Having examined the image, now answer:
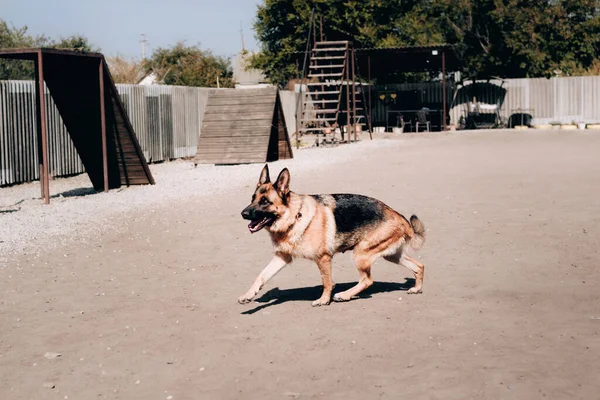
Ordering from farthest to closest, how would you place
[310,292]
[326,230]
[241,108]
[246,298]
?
[241,108] → [310,292] → [326,230] → [246,298]

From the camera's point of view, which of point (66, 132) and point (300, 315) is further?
point (66, 132)

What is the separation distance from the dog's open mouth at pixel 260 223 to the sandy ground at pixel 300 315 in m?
0.74

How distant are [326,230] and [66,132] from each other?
14498 mm

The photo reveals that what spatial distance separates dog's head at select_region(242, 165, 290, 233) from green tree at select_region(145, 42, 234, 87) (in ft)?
133

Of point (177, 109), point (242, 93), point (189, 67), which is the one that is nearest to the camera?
point (242, 93)

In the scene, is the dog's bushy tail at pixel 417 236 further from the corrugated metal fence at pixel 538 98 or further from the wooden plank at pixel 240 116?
the corrugated metal fence at pixel 538 98

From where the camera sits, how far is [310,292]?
26.6 ft

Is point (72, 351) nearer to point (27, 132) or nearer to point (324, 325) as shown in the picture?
point (324, 325)

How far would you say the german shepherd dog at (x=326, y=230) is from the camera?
23.6 ft

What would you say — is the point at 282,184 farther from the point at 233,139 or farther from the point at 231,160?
the point at 233,139

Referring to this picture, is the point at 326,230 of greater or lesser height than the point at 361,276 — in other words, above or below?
above

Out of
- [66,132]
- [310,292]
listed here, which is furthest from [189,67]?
[310,292]

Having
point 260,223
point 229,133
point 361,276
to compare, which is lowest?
point 361,276

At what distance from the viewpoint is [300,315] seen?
7.14 meters
